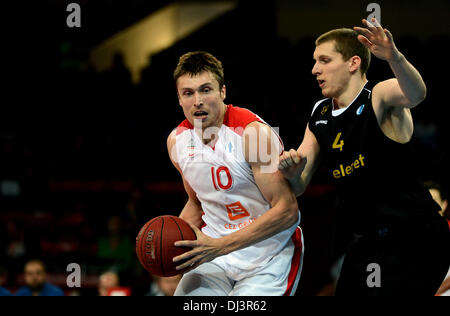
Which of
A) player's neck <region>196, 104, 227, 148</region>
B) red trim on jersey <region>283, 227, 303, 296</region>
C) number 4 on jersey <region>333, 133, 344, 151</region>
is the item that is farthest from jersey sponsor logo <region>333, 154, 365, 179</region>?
player's neck <region>196, 104, 227, 148</region>

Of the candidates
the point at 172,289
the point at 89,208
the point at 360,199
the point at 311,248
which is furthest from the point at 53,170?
the point at 360,199

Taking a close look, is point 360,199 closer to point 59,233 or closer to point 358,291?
point 358,291

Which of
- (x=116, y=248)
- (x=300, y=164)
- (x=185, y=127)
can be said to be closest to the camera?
(x=300, y=164)

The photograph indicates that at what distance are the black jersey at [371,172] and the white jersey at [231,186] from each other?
43 centimetres

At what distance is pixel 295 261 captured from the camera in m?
3.84

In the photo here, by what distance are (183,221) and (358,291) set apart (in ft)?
3.66

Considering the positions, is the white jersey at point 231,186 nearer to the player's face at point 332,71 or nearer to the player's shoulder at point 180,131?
the player's shoulder at point 180,131

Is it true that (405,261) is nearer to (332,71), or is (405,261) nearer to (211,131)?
(332,71)

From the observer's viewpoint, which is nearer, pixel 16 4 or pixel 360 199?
pixel 360 199

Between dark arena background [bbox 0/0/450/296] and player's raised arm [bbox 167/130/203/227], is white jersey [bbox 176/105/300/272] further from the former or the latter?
dark arena background [bbox 0/0/450/296]

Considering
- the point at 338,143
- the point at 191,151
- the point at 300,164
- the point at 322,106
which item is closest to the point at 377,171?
the point at 338,143

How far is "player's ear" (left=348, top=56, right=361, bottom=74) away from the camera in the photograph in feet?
12.1

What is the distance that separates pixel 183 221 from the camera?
142 inches

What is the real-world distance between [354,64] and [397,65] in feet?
1.78
